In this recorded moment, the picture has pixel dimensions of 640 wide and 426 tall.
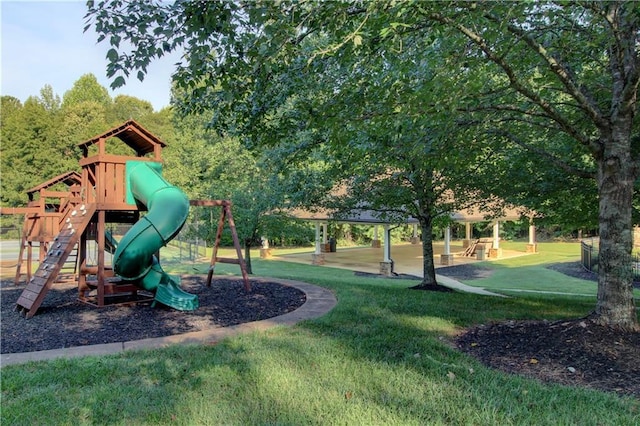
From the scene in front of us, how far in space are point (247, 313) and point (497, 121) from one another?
452 cm

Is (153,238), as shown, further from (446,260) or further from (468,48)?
(446,260)

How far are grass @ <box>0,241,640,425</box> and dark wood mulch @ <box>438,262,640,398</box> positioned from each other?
29cm

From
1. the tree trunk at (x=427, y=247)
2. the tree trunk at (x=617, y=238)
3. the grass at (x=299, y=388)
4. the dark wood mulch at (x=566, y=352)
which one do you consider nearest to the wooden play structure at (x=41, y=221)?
the grass at (x=299, y=388)

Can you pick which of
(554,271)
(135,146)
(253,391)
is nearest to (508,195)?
(253,391)

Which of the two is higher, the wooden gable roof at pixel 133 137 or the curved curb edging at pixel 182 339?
the wooden gable roof at pixel 133 137

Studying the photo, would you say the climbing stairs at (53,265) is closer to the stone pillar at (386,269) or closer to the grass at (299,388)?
the grass at (299,388)

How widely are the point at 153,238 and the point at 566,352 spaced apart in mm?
5701

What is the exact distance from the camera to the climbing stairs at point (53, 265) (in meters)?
6.40

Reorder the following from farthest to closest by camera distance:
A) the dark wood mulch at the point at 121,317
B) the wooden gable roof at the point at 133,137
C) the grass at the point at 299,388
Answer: the wooden gable roof at the point at 133,137, the dark wood mulch at the point at 121,317, the grass at the point at 299,388

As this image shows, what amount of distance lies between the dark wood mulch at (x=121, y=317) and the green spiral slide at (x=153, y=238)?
291 mm

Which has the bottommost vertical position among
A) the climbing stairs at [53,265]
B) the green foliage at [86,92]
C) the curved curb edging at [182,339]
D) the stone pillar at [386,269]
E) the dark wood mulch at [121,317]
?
the stone pillar at [386,269]

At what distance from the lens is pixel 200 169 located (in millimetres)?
31000

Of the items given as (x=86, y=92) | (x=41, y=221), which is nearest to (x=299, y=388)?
(x=41, y=221)

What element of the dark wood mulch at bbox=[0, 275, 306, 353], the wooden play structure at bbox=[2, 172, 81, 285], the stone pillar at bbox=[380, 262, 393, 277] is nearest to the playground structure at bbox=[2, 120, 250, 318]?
the dark wood mulch at bbox=[0, 275, 306, 353]
